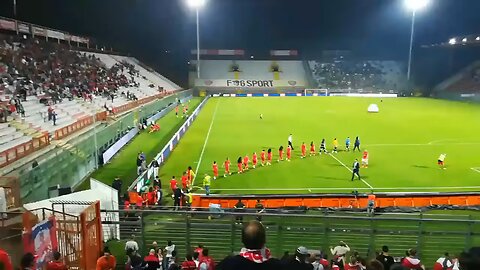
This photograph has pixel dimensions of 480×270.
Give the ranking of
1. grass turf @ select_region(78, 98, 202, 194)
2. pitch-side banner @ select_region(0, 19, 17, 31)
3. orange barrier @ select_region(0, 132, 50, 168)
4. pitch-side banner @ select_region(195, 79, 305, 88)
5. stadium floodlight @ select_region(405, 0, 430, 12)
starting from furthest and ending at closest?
pitch-side banner @ select_region(195, 79, 305, 88) → stadium floodlight @ select_region(405, 0, 430, 12) → pitch-side banner @ select_region(0, 19, 17, 31) → grass turf @ select_region(78, 98, 202, 194) → orange barrier @ select_region(0, 132, 50, 168)

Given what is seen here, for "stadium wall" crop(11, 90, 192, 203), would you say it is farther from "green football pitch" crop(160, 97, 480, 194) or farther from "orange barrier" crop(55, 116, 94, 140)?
"green football pitch" crop(160, 97, 480, 194)

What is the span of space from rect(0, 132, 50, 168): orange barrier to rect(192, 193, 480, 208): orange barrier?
7720 mm

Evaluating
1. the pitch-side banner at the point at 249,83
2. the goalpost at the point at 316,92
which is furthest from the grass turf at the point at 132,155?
the goalpost at the point at 316,92

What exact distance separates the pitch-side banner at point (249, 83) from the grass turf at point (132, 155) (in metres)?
50.4

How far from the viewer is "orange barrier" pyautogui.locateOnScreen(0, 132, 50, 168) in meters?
16.8

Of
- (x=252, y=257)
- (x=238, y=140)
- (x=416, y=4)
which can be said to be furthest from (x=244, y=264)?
(x=416, y=4)

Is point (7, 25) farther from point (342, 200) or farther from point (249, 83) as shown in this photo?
point (249, 83)

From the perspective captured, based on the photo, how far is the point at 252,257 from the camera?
10.8 feet

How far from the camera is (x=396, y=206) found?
1914 centimetres

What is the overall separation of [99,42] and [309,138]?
45.9 metres

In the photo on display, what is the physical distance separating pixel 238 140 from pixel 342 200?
17576mm

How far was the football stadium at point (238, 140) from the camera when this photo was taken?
10.6 m

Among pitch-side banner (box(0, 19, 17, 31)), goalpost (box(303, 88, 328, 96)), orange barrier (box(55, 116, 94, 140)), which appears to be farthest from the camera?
goalpost (box(303, 88, 328, 96))

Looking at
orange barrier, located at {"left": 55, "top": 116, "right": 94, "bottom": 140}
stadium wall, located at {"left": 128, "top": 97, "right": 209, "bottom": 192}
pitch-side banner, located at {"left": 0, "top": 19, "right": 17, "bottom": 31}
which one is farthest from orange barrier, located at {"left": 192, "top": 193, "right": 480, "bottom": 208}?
pitch-side banner, located at {"left": 0, "top": 19, "right": 17, "bottom": 31}
